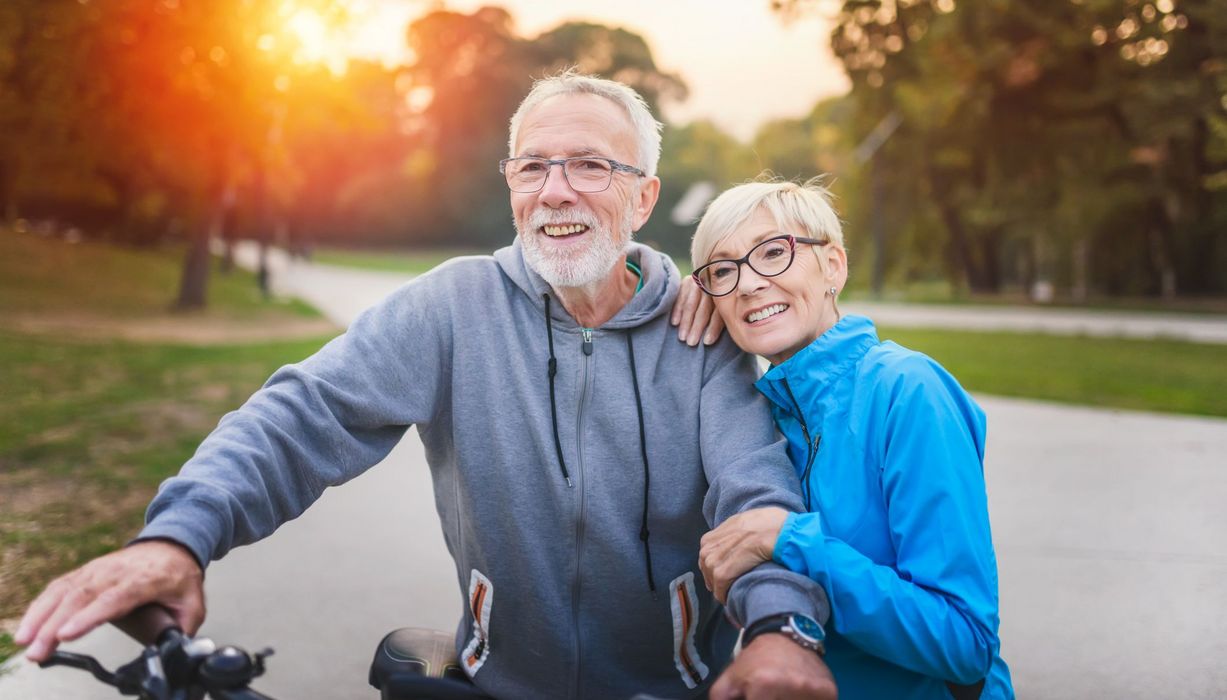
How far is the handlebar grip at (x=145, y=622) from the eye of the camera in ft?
4.81

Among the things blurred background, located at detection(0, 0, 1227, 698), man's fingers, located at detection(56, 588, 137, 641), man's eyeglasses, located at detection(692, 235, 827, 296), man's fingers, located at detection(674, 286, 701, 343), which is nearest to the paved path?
blurred background, located at detection(0, 0, 1227, 698)

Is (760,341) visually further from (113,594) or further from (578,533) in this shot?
(113,594)

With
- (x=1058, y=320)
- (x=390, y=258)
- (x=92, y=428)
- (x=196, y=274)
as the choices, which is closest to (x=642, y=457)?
(x=92, y=428)

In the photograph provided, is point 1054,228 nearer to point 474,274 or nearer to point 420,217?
point 474,274

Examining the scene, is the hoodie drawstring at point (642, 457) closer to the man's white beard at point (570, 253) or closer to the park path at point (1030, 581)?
the man's white beard at point (570, 253)

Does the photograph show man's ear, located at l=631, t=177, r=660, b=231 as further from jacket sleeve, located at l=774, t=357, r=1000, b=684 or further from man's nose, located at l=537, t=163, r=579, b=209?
jacket sleeve, located at l=774, t=357, r=1000, b=684

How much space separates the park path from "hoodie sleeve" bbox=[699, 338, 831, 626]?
1.75 m

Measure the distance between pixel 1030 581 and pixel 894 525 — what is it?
9.54 ft

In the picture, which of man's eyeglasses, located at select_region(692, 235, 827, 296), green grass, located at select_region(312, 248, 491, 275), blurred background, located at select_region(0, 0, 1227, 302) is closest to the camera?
man's eyeglasses, located at select_region(692, 235, 827, 296)

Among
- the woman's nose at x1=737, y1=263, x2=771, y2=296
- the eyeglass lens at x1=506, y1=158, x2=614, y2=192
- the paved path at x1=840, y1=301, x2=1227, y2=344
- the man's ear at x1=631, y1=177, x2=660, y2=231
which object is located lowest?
the paved path at x1=840, y1=301, x2=1227, y2=344

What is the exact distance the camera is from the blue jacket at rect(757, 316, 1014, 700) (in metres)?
1.73

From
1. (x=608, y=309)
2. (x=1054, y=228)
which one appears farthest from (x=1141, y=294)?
(x=608, y=309)

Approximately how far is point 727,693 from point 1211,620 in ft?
10.4

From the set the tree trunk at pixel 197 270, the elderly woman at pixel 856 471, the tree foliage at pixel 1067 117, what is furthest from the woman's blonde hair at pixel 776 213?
the tree trunk at pixel 197 270
